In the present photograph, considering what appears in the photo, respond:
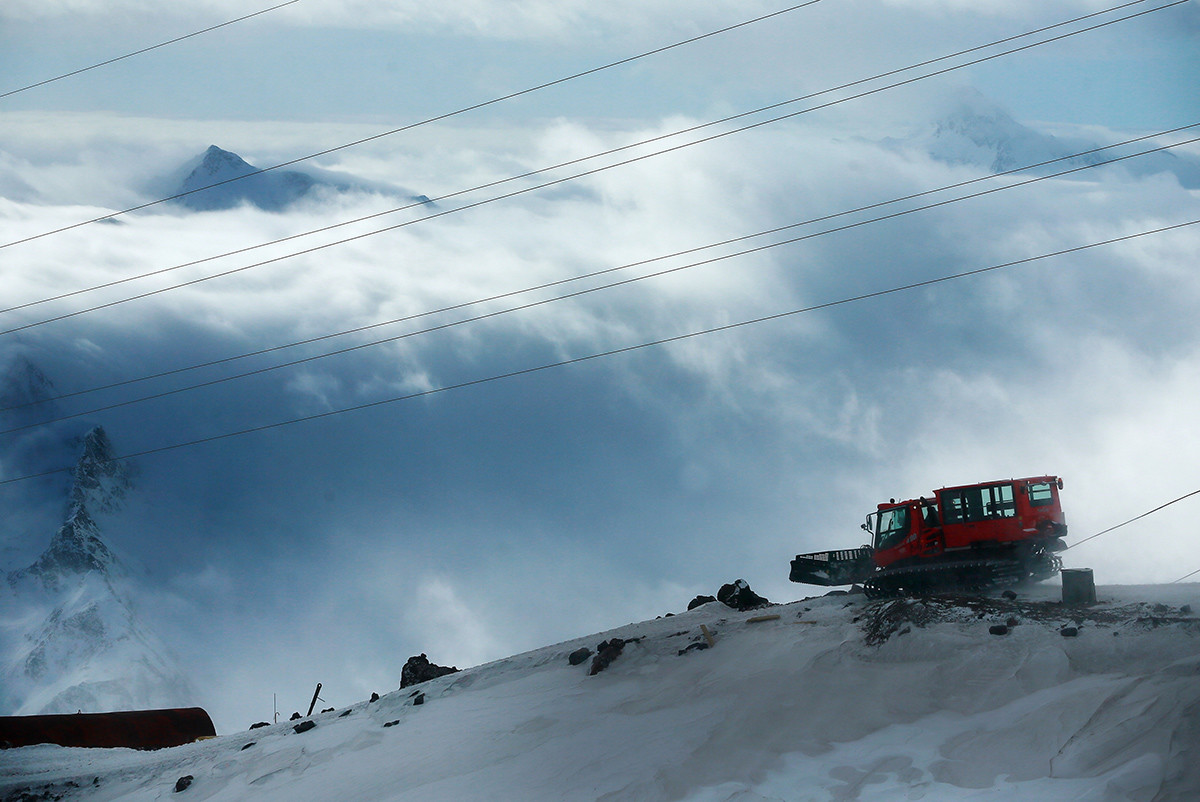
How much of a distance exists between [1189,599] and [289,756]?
2082cm

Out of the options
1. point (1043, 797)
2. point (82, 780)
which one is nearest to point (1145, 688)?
point (1043, 797)

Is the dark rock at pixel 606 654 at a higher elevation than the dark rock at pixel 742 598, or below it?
below

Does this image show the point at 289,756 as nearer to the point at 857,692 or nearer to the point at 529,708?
the point at 529,708

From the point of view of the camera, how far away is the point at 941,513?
26391 mm

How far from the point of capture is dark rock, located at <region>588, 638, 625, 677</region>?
70.0 ft

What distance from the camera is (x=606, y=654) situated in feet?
70.9

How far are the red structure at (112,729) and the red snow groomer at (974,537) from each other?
28671 mm

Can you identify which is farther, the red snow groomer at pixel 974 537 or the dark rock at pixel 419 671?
the dark rock at pixel 419 671

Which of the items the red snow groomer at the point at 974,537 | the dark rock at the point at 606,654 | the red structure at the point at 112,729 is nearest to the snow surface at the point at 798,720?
the dark rock at the point at 606,654

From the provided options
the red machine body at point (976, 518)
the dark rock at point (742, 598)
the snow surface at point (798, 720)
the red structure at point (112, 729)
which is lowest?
the snow surface at point (798, 720)

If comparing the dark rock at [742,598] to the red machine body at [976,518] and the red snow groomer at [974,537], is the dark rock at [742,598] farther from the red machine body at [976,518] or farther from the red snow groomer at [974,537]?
the red machine body at [976,518]

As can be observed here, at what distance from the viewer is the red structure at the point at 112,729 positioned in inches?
1291

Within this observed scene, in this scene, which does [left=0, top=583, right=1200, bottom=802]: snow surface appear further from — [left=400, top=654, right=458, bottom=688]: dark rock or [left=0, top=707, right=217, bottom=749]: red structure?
[left=0, top=707, right=217, bottom=749]: red structure

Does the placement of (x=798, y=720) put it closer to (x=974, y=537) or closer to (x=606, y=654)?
(x=606, y=654)
